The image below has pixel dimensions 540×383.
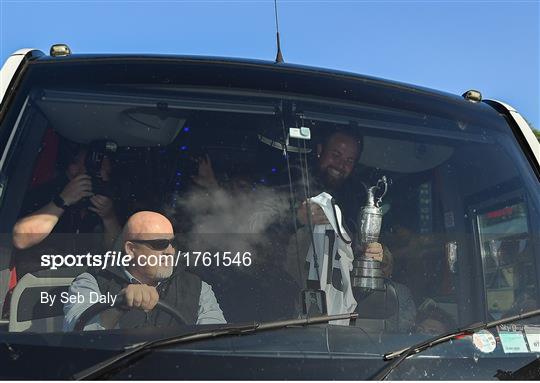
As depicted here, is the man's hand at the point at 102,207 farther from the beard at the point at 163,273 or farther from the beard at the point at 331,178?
the beard at the point at 331,178

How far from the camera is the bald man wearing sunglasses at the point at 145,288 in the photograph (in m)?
2.55

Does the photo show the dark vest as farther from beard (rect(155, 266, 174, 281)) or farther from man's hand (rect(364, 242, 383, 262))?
man's hand (rect(364, 242, 383, 262))

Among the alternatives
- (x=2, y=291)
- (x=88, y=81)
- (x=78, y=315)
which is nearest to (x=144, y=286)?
(x=78, y=315)

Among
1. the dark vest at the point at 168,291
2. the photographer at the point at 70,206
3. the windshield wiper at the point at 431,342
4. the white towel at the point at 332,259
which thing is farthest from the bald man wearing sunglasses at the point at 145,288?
the windshield wiper at the point at 431,342

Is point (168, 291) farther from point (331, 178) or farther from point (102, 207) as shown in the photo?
point (331, 178)

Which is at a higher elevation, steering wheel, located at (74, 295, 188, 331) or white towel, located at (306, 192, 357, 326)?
white towel, located at (306, 192, 357, 326)

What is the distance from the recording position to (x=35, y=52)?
3322mm

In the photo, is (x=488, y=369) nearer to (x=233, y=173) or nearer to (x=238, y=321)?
(x=238, y=321)

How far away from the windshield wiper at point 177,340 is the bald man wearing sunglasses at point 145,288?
10cm

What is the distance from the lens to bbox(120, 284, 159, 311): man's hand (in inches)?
102

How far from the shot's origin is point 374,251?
2.82 metres

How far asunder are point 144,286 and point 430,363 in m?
0.91

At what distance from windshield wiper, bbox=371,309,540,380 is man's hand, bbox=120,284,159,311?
2.39ft

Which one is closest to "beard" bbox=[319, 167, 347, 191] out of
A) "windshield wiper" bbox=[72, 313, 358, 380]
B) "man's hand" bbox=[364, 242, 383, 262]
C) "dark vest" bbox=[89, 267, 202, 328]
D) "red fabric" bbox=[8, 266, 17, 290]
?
"man's hand" bbox=[364, 242, 383, 262]
